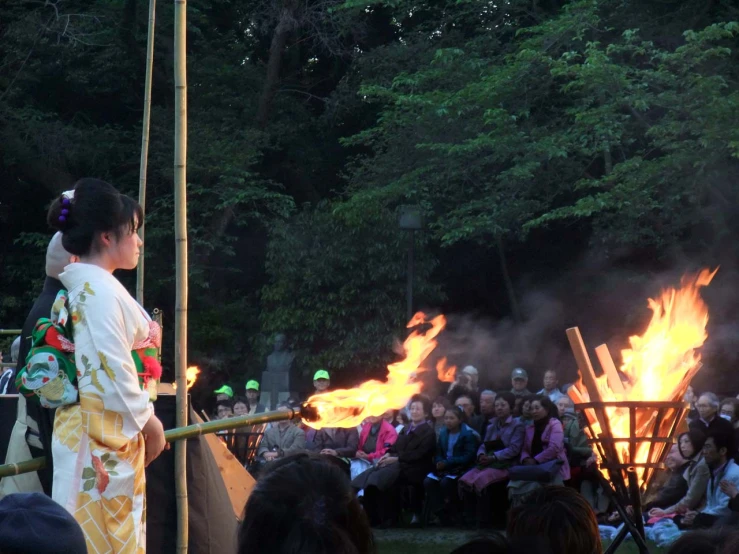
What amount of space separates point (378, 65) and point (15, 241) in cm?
665

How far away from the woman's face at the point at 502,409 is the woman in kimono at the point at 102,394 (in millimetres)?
5667

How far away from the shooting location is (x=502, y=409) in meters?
8.52

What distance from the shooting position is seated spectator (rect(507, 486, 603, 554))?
2.44 m

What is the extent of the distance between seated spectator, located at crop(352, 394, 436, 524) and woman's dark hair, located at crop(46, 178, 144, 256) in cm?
579

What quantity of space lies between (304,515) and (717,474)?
5.83m

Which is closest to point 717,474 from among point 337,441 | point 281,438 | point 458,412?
point 458,412

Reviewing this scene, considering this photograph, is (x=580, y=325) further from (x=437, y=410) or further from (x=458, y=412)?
(x=458, y=412)

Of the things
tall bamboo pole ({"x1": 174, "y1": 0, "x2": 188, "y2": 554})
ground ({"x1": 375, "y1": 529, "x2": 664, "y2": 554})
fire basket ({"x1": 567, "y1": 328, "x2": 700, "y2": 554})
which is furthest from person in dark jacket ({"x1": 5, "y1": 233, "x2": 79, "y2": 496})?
ground ({"x1": 375, "y1": 529, "x2": 664, "y2": 554})

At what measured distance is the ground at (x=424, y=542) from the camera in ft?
24.0

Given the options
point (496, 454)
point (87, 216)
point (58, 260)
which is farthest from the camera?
point (496, 454)

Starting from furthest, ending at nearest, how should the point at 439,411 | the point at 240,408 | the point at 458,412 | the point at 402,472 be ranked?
the point at 240,408
the point at 439,411
the point at 402,472
the point at 458,412

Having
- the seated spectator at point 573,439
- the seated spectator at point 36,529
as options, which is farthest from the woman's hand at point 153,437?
the seated spectator at point 573,439

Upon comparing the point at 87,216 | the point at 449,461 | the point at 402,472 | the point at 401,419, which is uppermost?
the point at 87,216

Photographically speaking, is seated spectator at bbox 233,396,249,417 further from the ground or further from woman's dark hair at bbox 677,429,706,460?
woman's dark hair at bbox 677,429,706,460
